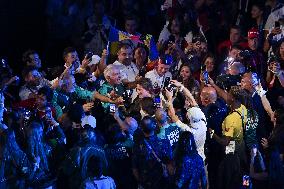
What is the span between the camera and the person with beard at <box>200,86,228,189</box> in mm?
9250

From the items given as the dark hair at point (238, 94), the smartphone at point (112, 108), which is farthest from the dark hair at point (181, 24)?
the smartphone at point (112, 108)

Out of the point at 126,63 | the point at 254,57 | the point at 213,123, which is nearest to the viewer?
the point at 213,123

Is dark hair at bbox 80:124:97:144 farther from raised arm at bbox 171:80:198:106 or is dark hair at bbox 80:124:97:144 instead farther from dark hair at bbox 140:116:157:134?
raised arm at bbox 171:80:198:106

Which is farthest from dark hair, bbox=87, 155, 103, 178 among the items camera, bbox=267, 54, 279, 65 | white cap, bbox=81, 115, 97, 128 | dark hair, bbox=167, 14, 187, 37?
dark hair, bbox=167, 14, 187, 37

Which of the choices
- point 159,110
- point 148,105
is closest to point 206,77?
point 148,105

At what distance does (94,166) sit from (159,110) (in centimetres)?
116

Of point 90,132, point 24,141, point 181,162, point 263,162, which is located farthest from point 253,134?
point 24,141

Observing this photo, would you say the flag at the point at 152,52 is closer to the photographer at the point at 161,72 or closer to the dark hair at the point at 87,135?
the photographer at the point at 161,72

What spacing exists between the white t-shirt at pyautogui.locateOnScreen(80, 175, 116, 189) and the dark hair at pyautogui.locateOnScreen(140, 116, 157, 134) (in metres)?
0.73

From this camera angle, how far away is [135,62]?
11.2 m

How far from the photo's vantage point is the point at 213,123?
9.28 metres

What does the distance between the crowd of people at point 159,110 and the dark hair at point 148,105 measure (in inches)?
0.6

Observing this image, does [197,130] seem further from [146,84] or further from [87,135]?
[87,135]

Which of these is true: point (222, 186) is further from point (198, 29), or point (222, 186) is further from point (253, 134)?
point (198, 29)
